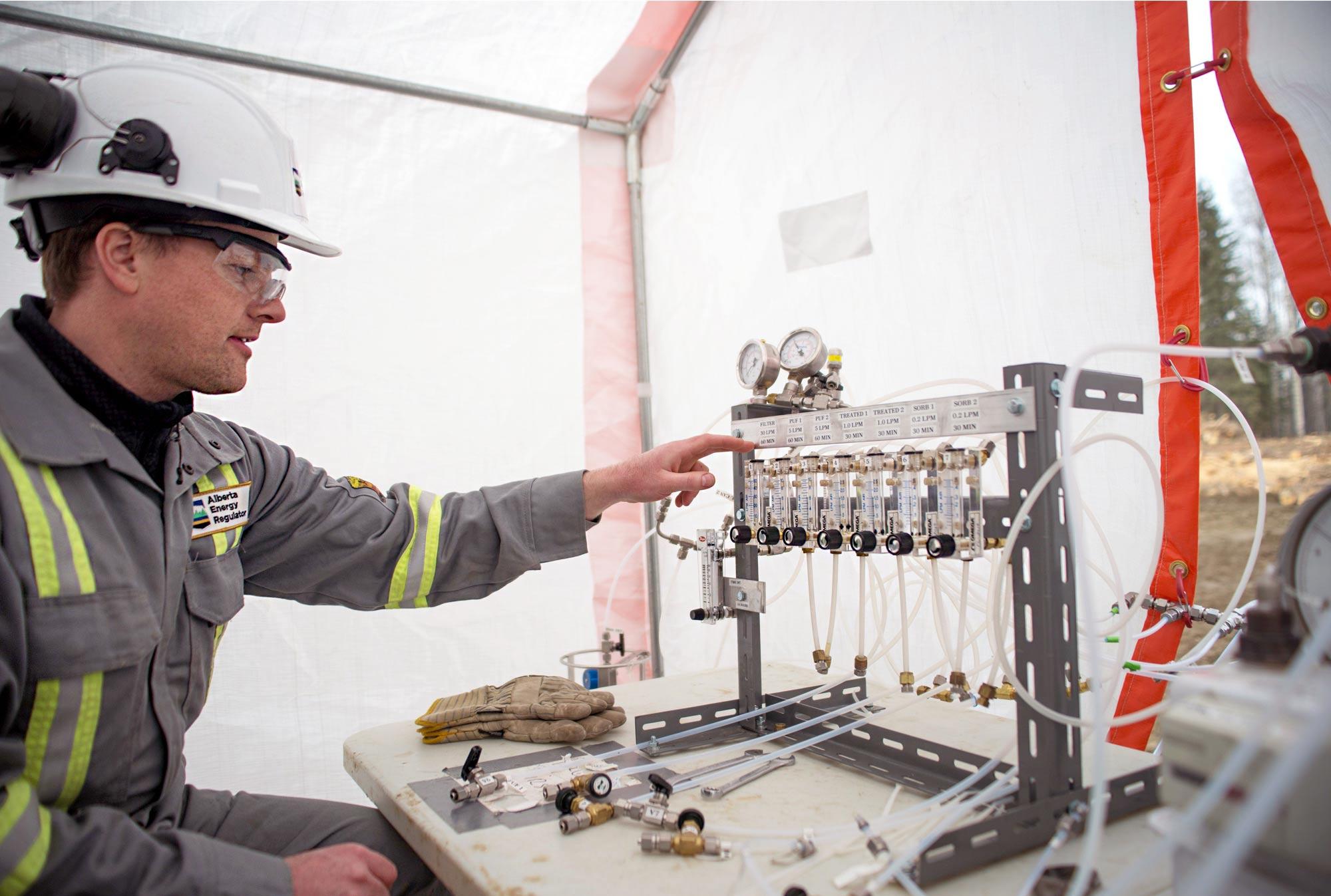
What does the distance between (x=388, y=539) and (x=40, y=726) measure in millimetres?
635

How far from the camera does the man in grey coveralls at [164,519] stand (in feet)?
3.24

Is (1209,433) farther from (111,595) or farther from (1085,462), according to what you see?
(111,595)

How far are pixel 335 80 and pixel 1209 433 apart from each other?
823cm

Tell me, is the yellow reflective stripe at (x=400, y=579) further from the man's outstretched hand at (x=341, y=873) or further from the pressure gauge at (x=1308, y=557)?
the pressure gauge at (x=1308, y=557)

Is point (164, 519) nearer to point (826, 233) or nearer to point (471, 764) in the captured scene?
point (471, 764)

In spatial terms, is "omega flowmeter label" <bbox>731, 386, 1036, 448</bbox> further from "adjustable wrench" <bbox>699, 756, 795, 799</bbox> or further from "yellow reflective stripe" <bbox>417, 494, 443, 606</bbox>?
"yellow reflective stripe" <bbox>417, 494, 443, 606</bbox>

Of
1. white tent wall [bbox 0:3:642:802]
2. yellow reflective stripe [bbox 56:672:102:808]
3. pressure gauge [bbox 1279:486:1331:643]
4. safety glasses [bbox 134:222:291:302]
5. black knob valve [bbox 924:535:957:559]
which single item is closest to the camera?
pressure gauge [bbox 1279:486:1331:643]

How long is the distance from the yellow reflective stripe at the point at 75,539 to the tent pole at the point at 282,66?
1.68m

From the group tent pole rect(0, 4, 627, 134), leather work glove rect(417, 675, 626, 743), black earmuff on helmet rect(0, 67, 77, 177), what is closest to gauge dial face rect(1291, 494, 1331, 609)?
leather work glove rect(417, 675, 626, 743)

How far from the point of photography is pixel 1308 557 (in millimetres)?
831

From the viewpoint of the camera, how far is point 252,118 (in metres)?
1.33

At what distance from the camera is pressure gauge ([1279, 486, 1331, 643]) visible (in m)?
0.81

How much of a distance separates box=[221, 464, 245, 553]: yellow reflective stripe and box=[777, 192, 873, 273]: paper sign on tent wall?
161 centimetres

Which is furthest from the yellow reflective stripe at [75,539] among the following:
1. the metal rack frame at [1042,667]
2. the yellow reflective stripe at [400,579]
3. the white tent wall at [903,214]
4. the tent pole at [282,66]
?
the tent pole at [282,66]
